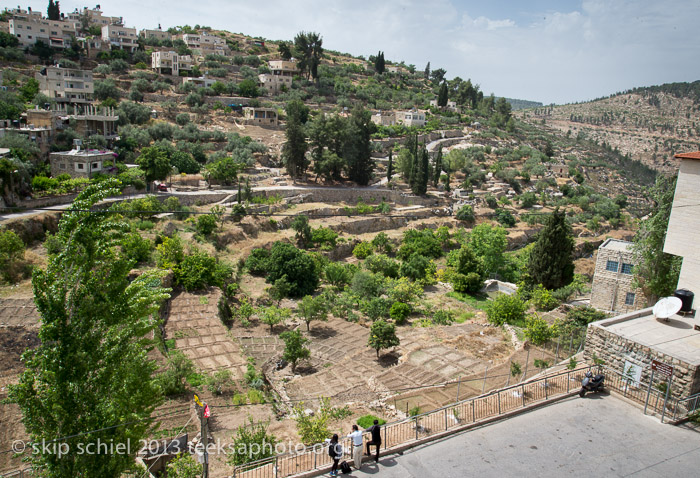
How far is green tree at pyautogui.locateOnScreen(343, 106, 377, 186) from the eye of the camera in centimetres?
4659

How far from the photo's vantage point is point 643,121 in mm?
143125

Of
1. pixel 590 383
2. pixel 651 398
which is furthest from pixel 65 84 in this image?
pixel 651 398

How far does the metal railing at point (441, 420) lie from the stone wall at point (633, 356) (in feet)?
1.96

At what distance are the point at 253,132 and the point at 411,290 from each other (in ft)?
116

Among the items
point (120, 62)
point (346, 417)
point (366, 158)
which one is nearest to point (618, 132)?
point (366, 158)

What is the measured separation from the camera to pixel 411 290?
2683cm

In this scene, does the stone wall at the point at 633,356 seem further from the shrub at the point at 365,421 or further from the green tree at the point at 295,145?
the green tree at the point at 295,145

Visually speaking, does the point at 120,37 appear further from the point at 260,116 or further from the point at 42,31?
the point at 260,116

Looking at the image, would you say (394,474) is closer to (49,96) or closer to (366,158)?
(366,158)

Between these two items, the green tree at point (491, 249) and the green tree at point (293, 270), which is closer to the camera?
the green tree at point (293, 270)

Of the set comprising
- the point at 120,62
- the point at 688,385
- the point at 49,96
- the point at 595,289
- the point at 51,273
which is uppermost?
the point at 120,62

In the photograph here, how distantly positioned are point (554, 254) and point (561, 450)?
1894 cm

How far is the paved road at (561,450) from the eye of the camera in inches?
350

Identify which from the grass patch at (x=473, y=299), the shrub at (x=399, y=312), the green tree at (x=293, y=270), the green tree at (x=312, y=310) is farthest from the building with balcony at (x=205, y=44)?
the shrub at (x=399, y=312)
